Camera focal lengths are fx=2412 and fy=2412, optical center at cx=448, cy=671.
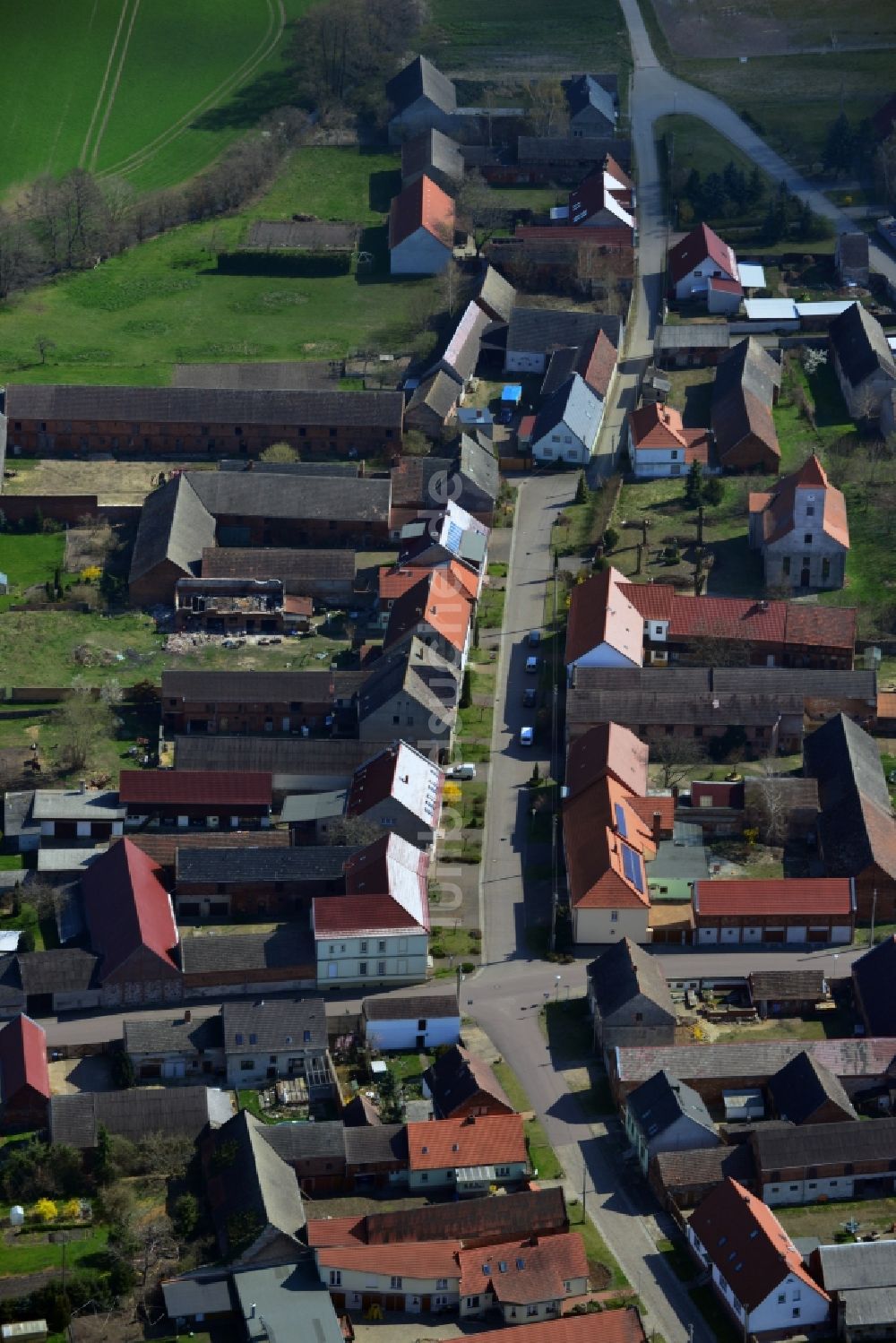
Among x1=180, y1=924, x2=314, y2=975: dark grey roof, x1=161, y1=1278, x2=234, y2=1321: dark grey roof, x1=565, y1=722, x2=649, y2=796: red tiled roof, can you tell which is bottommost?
x1=161, y1=1278, x2=234, y2=1321: dark grey roof

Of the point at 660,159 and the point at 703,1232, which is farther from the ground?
the point at 660,159

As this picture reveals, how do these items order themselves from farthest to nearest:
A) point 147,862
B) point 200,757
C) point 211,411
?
1. point 211,411
2. point 200,757
3. point 147,862

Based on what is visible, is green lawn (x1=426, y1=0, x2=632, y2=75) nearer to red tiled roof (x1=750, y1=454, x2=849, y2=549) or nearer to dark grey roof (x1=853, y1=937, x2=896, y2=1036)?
red tiled roof (x1=750, y1=454, x2=849, y2=549)

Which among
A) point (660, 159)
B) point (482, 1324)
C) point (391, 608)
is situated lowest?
point (482, 1324)

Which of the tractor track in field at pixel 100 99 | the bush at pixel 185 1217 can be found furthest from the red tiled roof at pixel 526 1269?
the tractor track in field at pixel 100 99

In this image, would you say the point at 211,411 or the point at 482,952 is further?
the point at 211,411

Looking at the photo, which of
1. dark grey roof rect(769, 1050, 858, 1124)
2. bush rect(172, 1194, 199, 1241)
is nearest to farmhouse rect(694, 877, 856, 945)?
dark grey roof rect(769, 1050, 858, 1124)

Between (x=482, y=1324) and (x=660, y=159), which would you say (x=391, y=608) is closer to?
(x=482, y=1324)

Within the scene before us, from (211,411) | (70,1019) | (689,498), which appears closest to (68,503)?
(211,411)
